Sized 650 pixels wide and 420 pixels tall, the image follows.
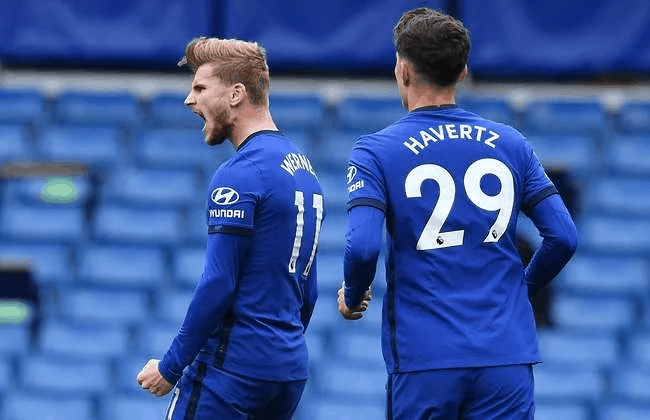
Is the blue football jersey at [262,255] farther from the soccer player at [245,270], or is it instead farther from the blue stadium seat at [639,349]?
the blue stadium seat at [639,349]

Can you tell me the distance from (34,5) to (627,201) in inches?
160

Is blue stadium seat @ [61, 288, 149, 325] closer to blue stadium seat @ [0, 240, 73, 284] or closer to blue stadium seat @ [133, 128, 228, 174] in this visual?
blue stadium seat @ [0, 240, 73, 284]

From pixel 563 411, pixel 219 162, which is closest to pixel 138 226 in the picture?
pixel 219 162

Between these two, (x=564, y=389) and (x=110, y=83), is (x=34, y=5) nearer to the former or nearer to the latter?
(x=110, y=83)

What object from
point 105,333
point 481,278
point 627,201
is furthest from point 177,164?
point 481,278

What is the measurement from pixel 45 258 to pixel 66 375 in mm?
935

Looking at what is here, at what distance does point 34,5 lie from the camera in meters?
9.70

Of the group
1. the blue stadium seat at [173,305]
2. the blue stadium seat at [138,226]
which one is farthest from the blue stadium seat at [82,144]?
the blue stadium seat at [173,305]

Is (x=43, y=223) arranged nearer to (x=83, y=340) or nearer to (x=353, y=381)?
(x=83, y=340)

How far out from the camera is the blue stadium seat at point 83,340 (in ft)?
27.3

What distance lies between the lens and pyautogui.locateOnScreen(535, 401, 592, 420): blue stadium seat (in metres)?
7.39

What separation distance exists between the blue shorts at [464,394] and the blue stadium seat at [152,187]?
5.30 meters

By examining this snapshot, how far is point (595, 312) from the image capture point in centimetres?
814

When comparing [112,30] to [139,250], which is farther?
[112,30]
